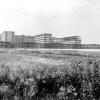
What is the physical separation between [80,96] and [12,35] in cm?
9174

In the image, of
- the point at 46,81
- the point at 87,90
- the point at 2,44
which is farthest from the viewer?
the point at 2,44

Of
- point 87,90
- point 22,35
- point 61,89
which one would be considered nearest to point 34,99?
point 61,89

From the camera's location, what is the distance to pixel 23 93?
5.75 metres

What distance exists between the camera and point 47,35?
94625mm

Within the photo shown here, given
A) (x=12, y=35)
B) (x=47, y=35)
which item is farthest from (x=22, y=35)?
(x=47, y=35)

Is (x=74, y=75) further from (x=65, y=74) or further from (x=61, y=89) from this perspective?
(x=61, y=89)

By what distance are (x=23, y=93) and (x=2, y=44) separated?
175ft

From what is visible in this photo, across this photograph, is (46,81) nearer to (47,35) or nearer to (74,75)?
(74,75)

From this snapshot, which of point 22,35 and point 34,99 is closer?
point 34,99

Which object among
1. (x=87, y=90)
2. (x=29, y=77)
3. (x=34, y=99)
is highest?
(x=29, y=77)

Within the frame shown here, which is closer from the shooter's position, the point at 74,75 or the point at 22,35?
the point at 74,75

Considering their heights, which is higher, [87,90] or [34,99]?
[87,90]

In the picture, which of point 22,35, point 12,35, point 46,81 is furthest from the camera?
point 22,35

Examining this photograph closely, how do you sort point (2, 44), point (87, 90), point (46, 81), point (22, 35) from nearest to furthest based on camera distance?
point (87, 90)
point (46, 81)
point (2, 44)
point (22, 35)
